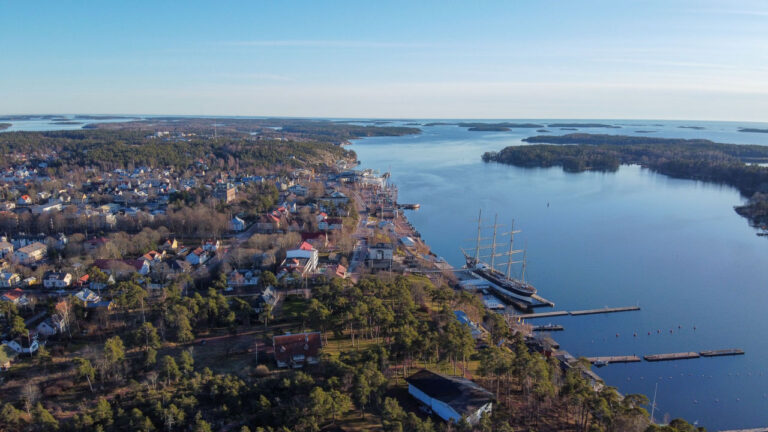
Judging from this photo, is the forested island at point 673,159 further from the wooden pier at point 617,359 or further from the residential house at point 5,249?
the residential house at point 5,249

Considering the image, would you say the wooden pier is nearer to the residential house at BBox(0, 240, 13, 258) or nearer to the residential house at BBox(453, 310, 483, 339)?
A: the residential house at BBox(453, 310, 483, 339)

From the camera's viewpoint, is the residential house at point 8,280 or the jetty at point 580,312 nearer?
the residential house at point 8,280

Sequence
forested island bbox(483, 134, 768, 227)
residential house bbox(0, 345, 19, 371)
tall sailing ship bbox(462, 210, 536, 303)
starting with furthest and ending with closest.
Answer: forested island bbox(483, 134, 768, 227) < tall sailing ship bbox(462, 210, 536, 303) < residential house bbox(0, 345, 19, 371)

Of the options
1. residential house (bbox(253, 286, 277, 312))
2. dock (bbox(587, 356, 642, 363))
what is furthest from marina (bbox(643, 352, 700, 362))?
residential house (bbox(253, 286, 277, 312))

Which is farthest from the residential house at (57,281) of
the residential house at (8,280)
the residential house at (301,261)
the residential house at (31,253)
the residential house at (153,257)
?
the residential house at (301,261)

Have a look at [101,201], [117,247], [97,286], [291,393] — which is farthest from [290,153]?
[291,393]

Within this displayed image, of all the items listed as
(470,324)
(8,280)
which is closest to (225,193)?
Answer: (8,280)
